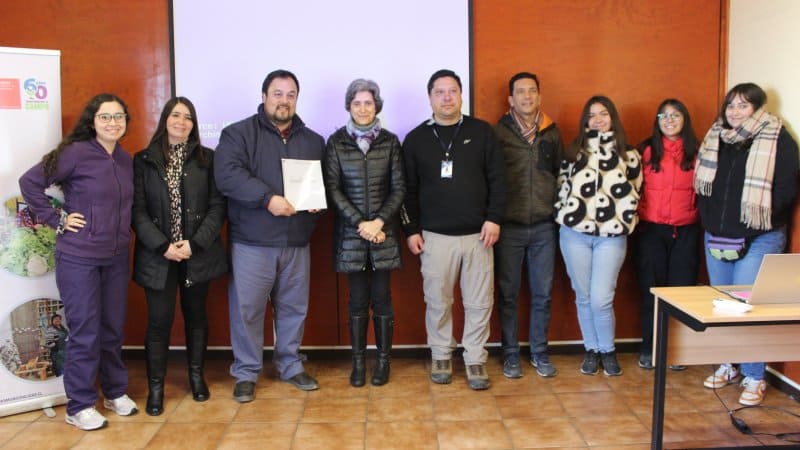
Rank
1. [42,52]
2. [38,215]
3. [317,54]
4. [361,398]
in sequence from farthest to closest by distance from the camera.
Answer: [317,54] → [361,398] → [42,52] → [38,215]

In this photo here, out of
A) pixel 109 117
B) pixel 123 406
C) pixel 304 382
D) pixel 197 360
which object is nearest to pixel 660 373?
pixel 304 382

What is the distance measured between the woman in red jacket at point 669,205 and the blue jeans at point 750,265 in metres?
0.17

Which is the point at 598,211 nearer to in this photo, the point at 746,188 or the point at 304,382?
the point at 746,188

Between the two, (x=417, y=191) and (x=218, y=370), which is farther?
(x=218, y=370)

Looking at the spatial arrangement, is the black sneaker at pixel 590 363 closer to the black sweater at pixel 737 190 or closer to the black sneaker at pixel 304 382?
the black sweater at pixel 737 190

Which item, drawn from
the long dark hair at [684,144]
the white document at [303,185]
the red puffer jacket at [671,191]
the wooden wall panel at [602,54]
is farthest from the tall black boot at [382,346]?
the long dark hair at [684,144]

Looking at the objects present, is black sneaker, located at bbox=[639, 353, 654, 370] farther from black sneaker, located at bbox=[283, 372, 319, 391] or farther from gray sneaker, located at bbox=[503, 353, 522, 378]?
→ black sneaker, located at bbox=[283, 372, 319, 391]

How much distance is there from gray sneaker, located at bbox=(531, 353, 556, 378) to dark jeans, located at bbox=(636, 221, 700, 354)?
60cm

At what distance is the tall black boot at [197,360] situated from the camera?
3.32m

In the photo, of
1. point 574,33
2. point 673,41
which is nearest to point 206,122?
point 574,33

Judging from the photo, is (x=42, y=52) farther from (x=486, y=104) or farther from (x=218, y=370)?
(x=486, y=104)

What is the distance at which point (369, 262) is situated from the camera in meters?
3.42

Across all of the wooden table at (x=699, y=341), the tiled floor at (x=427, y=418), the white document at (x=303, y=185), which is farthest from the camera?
the white document at (x=303, y=185)

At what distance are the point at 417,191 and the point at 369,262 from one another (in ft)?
1.58
